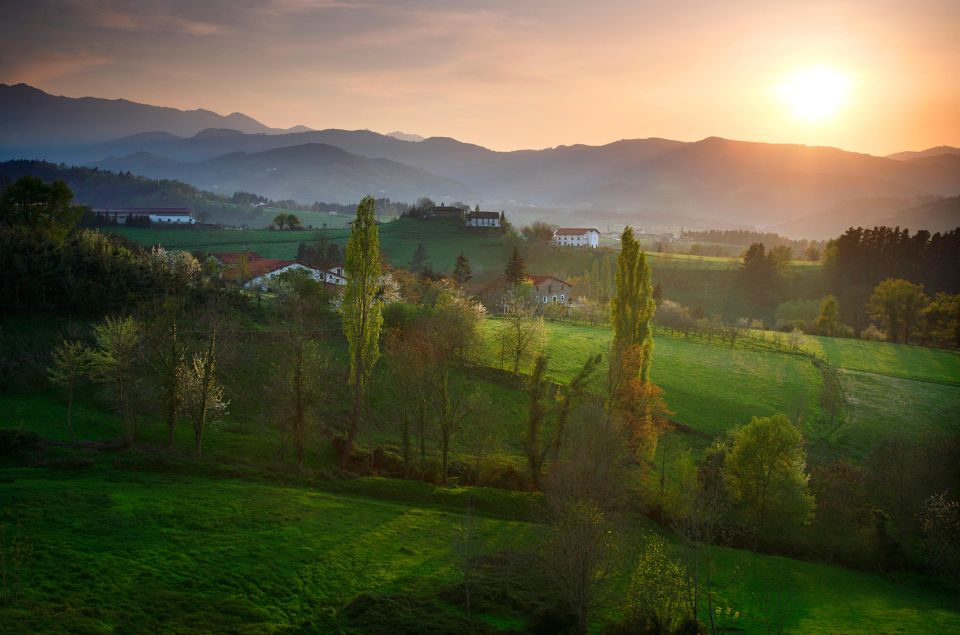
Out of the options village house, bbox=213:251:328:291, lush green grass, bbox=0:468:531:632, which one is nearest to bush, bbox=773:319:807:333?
village house, bbox=213:251:328:291

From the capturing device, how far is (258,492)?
106 ft

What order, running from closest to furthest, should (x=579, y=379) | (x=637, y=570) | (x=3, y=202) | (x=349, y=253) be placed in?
1. (x=637, y=570)
2. (x=349, y=253)
3. (x=579, y=379)
4. (x=3, y=202)

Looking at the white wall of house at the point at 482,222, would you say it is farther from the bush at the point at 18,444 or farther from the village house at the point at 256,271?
the bush at the point at 18,444


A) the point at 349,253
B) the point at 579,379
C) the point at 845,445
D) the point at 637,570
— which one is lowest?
the point at 845,445

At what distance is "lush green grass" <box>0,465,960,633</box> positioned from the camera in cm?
2058

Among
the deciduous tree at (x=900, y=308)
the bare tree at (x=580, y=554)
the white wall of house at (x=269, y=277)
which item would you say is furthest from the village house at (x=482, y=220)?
the bare tree at (x=580, y=554)

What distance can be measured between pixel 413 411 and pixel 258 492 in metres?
12.1

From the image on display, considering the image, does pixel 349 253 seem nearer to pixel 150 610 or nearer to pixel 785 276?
pixel 150 610

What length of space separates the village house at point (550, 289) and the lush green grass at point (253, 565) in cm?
9337

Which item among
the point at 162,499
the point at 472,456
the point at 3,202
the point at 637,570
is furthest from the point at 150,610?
the point at 3,202

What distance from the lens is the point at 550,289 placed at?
132 meters

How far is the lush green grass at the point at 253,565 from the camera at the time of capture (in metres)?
20.6

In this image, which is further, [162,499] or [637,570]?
[162,499]

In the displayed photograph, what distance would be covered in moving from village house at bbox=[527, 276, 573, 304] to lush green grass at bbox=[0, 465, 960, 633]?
93369mm
